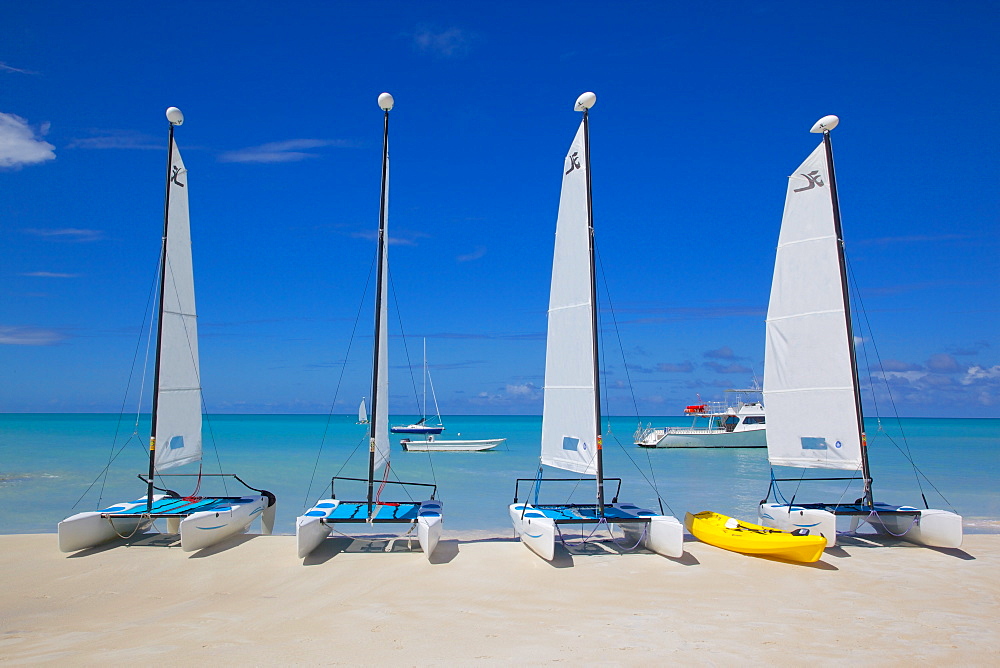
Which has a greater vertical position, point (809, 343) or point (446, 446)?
point (809, 343)

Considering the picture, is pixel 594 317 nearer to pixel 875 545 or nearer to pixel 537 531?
pixel 537 531

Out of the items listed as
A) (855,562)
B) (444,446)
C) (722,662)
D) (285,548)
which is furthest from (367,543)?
(444,446)

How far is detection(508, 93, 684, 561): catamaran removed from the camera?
9.41m

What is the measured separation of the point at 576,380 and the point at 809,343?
14.2ft

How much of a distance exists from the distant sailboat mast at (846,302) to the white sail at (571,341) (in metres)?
4.47

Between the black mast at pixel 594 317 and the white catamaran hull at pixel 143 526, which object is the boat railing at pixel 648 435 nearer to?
the black mast at pixel 594 317

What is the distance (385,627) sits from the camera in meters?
6.28

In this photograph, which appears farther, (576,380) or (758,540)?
(576,380)

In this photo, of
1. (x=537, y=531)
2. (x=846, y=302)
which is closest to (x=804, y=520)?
(x=846, y=302)

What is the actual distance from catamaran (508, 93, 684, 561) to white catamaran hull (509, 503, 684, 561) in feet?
0.05

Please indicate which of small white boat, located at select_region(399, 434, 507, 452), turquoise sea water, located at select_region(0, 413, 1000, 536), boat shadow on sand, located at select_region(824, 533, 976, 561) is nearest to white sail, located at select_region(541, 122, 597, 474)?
turquoise sea water, located at select_region(0, 413, 1000, 536)

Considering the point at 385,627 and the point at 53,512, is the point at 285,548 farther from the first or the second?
the point at 53,512

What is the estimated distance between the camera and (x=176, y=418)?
426 inches

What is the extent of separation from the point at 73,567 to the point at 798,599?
32.0 feet
